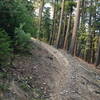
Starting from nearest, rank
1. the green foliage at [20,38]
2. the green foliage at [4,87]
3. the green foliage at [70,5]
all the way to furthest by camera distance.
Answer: the green foliage at [4,87] → the green foliage at [20,38] → the green foliage at [70,5]

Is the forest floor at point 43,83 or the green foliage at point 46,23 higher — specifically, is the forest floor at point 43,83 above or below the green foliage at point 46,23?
below

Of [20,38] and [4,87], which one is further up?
[20,38]

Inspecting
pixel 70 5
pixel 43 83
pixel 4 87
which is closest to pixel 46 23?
pixel 70 5

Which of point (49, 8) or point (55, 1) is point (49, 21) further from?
point (55, 1)

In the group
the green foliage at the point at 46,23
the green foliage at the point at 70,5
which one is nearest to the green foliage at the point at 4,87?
the green foliage at the point at 70,5

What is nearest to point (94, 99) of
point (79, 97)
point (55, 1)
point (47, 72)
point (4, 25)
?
point (79, 97)

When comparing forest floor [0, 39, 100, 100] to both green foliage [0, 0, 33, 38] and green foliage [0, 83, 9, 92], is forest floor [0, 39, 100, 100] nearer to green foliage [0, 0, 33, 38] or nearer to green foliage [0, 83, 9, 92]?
green foliage [0, 83, 9, 92]

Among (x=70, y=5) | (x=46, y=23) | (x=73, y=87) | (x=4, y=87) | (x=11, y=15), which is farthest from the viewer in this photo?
(x=46, y=23)

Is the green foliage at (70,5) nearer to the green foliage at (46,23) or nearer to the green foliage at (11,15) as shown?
the green foliage at (46,23)

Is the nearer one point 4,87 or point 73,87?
point 4,87

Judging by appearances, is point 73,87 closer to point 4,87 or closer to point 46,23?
point 4,87

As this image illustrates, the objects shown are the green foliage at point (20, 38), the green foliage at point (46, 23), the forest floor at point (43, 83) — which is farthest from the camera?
the green foliage at point (46, 23)

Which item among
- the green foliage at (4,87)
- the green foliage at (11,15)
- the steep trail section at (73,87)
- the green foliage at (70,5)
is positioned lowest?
the steep trail section at (73,87)

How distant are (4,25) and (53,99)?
3.81 meters
